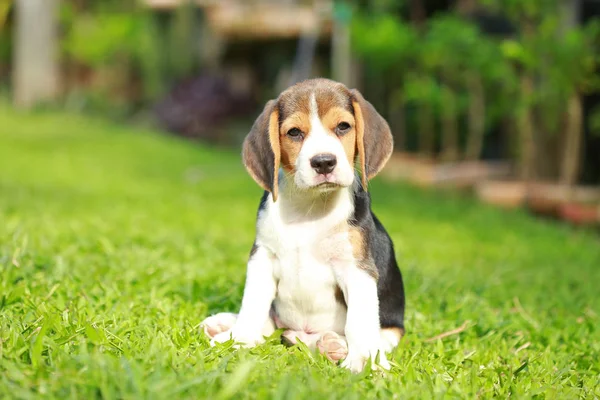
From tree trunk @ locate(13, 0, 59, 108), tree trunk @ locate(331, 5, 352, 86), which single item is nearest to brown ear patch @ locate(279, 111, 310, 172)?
tree trunk @ locate(331, 5, 352, 86)

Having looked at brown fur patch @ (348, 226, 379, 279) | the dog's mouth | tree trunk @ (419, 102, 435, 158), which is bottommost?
tree trunk @ (419, 102, 435, 158)

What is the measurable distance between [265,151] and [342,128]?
13.7 inches

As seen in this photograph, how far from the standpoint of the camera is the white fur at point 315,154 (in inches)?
128

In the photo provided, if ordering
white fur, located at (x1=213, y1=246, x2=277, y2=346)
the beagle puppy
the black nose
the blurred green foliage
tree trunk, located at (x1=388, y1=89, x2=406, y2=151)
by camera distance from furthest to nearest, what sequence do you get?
1. tree trunk, located at (x1=388, y1=89, x2=406, y2=151)
2. the blurred green foliage
3. white fur, located at (x1=213, y1=246, x2=277, y2=346)
4. the beagle puppy
5. the black nose

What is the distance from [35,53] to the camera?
20703mm

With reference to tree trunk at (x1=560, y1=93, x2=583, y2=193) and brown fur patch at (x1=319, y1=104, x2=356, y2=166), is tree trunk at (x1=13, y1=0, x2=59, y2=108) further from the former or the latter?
brown fur patch at (x1=319, y1=104, x2=356, y2=166)

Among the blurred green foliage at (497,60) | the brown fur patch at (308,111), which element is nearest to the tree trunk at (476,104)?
the blurred green foliage at (497,60)

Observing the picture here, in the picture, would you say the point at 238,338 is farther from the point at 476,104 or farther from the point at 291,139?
the point at 476,104

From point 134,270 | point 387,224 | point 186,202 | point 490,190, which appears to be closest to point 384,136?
point 134,270

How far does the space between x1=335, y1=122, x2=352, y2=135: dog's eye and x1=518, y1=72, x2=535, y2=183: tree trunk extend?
6715mm

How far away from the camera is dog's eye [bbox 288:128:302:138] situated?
3.37 meters

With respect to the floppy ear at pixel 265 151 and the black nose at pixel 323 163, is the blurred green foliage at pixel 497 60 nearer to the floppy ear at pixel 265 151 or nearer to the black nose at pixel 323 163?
the floppy ear at pixel 265 151

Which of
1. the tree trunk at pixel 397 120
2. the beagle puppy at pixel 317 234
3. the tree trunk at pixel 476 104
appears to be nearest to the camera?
the beagle puppy at pixel 317 234

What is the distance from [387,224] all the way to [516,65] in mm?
3498
